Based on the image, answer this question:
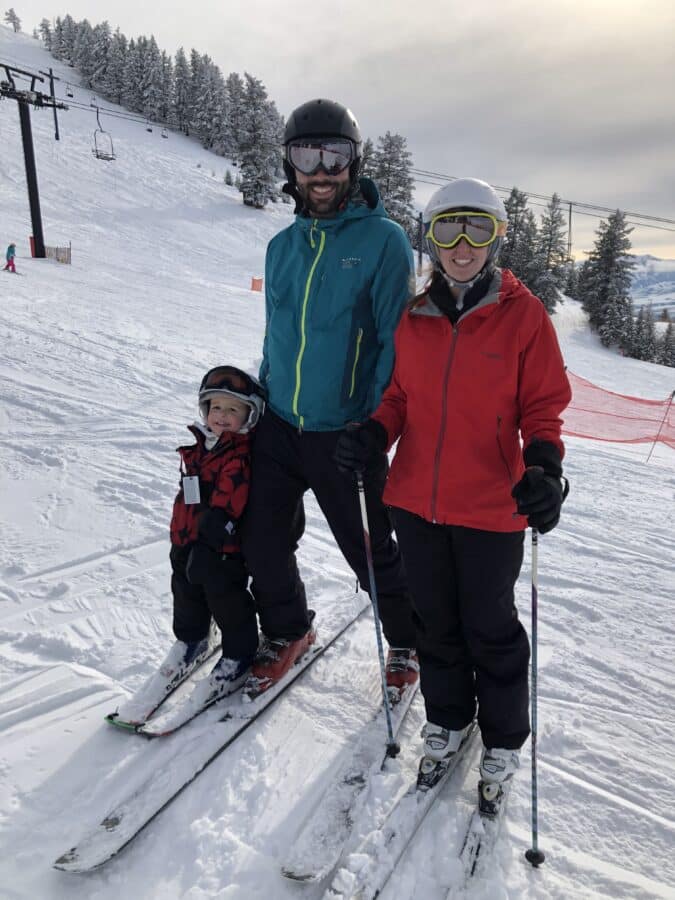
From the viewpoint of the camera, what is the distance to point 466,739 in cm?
222

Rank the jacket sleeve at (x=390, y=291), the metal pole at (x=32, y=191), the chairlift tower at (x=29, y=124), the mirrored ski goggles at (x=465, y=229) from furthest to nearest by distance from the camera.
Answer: the metal pole at (x=32, y=191)
the chairlift tower at (x=29, y=124)
the jacket sleeve at (x=390, y=291)
the mirrored ski goggles at (x=465, y=229)

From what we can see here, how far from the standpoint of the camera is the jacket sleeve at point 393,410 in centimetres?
203

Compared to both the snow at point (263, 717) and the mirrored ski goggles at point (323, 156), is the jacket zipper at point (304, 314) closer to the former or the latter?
the mirrored ski goggles at point (323, 156)

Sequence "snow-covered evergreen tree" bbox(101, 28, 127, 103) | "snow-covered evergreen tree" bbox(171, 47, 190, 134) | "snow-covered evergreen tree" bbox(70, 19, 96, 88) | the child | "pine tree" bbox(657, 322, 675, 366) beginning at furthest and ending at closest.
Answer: "snow-covered evergreen tree" bbox(70, 19, 96, 88) → "snow-covered evergreen tree" bbox(101, 28, 127, 103) → "snow-covered evergreen tree" bbox(171, 47, 190, 134) → "pine tree" bbox(657, 322, 675, 366) → the child

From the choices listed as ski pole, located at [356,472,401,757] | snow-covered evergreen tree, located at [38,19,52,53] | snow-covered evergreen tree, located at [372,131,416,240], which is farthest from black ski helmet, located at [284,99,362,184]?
snow-covered evergreen tree, located at [38,19,52,53]

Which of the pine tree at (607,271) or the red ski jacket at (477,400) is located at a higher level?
the pine tree at (607,271)

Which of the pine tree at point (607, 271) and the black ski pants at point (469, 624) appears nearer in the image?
the black ski pants at point (469, 624)

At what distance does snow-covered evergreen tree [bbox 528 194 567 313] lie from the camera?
36.4 m

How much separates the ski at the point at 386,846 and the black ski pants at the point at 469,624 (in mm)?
221

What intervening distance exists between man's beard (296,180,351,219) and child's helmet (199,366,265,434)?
714 millimetres

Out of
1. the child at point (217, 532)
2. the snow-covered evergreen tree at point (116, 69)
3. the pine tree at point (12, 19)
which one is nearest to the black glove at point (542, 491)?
the child at point (217, 532)

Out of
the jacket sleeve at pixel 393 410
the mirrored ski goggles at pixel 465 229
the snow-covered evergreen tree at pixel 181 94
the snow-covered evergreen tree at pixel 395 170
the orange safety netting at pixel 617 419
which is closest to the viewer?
the mirrored ski goggles at pixel 465 229

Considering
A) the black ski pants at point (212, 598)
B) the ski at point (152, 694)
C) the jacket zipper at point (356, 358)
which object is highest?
the jacket zipper at point (356, 358)

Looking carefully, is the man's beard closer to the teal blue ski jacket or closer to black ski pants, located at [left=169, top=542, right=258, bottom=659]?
the teal blue ski jacket
